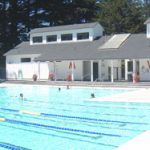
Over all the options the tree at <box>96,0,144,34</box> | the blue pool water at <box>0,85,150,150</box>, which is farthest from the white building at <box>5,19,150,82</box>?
the blue pool water at <box>0,85,150,150</box>

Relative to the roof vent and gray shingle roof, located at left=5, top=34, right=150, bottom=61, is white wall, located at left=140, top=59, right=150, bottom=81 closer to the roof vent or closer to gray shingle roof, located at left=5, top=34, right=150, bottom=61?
gray shingle roof, located at left=5, top=34, right=150, bottom=61

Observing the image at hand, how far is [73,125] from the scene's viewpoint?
14320 mm

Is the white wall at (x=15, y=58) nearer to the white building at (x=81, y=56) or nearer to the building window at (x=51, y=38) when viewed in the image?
the white building at (x=81, y=56)

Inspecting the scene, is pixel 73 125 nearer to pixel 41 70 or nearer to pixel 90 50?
pixel 90 50

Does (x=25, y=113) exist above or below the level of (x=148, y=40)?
below

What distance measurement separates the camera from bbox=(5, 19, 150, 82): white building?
3534 centimetres

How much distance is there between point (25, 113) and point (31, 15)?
44.3 metres

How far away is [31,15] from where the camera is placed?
60.4m

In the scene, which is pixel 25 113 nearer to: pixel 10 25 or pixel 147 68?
pixel 147 68

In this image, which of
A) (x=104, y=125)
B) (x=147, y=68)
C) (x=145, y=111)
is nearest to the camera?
(x=104, y=125)


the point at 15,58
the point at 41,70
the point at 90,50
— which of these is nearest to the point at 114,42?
the point at 90,50

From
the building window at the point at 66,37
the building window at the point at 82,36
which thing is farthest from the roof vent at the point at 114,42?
the building window at the point at 66,37

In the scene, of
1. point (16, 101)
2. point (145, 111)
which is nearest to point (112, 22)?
point (16, 101)

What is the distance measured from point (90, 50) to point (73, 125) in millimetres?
24897
